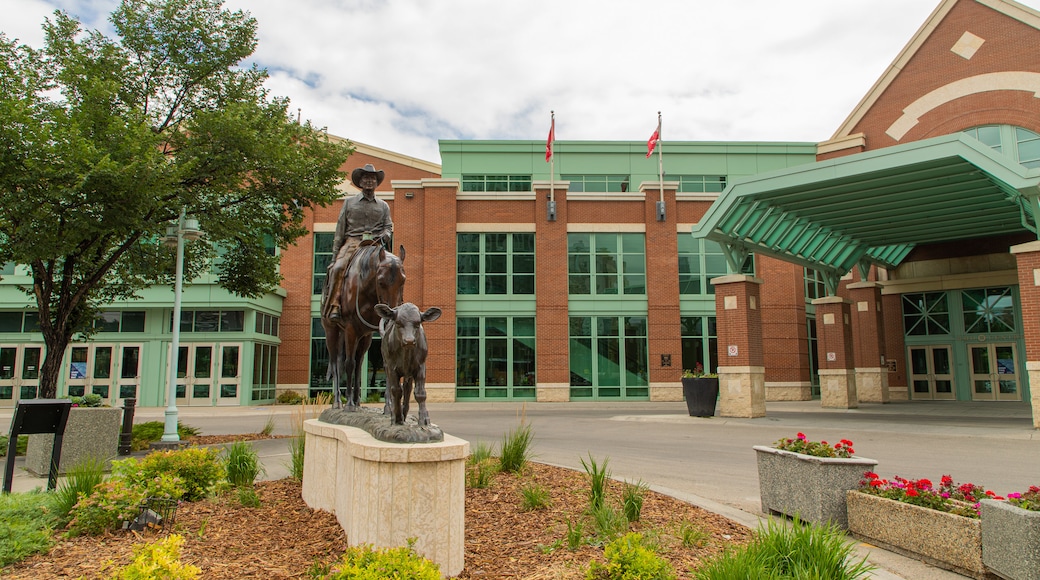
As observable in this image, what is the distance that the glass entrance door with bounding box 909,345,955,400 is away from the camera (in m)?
28.8

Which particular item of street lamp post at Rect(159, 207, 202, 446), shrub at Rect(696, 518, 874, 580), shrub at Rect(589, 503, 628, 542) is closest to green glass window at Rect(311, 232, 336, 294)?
street lamp post at Rect(159, 207, 202, 446)

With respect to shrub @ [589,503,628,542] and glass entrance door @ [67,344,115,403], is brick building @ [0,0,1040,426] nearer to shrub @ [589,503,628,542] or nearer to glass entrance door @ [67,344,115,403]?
glass entrance door @ [67,344,115,403]

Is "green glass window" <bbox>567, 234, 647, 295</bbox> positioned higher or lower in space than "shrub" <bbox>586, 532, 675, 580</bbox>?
higher

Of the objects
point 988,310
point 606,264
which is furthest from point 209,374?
point 988,310

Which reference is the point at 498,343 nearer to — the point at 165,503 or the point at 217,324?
the point at 217,324

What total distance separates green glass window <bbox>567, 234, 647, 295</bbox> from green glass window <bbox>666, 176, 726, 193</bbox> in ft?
24.0

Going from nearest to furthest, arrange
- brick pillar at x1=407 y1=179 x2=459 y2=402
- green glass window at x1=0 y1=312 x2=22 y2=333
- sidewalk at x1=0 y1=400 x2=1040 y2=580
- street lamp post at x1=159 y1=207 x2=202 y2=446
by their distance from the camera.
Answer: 1. sidewalk at x1=0 y1=400 x2=1040 y2=580
2. street lamp post at x1=159 y1=207 x2=202 y2=446
3. green glass window at x1=0 y1=312 x2=22 y2=333
4. brick pillar at x1=407 y1=179 x2=459 y2=402

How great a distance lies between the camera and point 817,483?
6.41 meters

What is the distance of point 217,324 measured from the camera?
93.4 feet

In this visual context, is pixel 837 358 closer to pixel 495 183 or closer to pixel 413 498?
pixel 495 183

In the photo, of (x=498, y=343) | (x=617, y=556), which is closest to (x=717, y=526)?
(x=617, y=556)

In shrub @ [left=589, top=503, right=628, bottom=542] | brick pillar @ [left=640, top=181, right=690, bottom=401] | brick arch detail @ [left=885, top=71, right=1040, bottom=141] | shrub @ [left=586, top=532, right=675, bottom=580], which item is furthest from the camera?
brick pillar @ [left=640, top=181, right=690, bottom=401]

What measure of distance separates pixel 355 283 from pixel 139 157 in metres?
6.44

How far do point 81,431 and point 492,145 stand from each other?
28.7 meters
